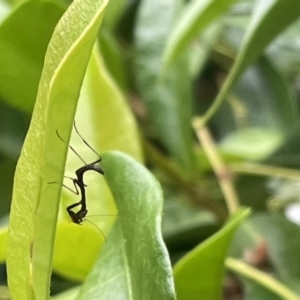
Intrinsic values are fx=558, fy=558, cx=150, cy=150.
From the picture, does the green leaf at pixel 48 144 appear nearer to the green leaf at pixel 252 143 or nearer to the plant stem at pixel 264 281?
the plant stem at pixel 264 281

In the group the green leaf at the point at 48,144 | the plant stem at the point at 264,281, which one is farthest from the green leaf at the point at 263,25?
the green leaf at the point at 48,144

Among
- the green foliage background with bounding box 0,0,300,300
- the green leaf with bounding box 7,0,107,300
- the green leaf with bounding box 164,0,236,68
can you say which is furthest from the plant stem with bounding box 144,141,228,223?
the green leaf with bounding box 7,0,107,300

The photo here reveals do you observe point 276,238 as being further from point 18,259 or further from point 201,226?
point 18,259

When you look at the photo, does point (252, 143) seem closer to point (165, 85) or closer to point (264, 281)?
point (165, 85)

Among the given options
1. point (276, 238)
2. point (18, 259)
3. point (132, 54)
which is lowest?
A: point (276, 238)

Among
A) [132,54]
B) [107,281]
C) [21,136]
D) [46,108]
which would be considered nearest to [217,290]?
[107,281]

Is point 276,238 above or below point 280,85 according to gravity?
below

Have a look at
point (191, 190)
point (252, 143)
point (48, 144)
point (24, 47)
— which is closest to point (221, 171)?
point (191, 190)
